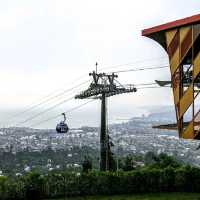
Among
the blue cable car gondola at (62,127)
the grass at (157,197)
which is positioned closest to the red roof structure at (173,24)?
the grass at (157,197)

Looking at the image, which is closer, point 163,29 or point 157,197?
point 163,29

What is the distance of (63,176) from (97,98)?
8025 mm

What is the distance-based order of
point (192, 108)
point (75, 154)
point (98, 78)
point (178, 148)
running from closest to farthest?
1. point (192, 108)
2. point (98, 78)
3. point (75, 154)
4. point (178, 148)

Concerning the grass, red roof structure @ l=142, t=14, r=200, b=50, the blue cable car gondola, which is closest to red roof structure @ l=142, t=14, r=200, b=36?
red roof structure @ l=142, t=14, r=200, b=50

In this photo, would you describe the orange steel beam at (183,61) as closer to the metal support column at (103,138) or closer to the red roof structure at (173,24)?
the red roof structure at (173,24)

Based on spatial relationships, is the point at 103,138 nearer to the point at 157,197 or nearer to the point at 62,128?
the point at 62,128

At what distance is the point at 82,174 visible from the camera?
33.9 meters

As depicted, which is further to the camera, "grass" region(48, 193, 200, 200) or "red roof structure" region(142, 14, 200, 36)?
"grass" region(48, 193, 200, 200)

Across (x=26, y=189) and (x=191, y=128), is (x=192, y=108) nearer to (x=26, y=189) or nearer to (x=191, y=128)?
(x=191, y=128)

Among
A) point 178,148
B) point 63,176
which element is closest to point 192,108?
point 63,176

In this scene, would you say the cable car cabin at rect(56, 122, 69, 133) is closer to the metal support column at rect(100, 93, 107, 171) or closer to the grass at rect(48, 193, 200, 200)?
the metal support column at rect(100, 93, 107, 171)

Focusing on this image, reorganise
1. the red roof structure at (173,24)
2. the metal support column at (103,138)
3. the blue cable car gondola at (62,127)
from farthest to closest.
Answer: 1. the blue cable car gondola at (62,127)
2. the metal support column at (103,138)
3. the red roof structure at (173,24)

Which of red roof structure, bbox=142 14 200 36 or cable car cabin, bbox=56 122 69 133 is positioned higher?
red roof structure, bbox=142 14 200 36

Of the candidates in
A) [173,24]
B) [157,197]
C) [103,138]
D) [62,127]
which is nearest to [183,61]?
[173,24]
